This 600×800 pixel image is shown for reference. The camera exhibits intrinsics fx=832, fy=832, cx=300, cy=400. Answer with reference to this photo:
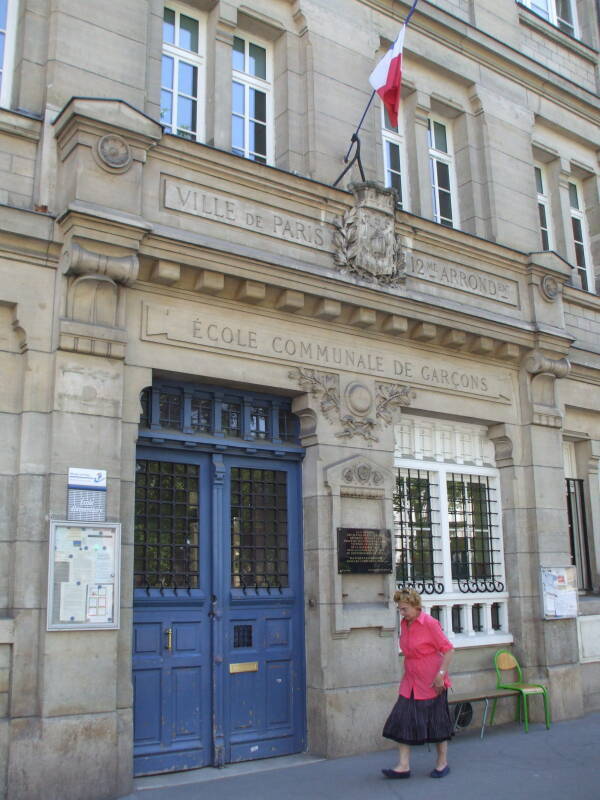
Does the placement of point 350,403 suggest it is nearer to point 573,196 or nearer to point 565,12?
point 573,196

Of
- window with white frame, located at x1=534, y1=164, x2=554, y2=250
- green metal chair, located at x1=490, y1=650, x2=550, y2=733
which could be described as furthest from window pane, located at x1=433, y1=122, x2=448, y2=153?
green metal chair, located at x1=490, y1=650, x2=550, y2=733

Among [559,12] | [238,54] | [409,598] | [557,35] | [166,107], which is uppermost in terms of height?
[559,12]

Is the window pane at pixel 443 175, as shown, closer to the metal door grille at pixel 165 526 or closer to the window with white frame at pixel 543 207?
the window with white frame at pixel 543 207

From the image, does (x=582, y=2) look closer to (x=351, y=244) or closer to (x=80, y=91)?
(x=351, y=244)

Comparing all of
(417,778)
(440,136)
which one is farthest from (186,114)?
(417,778)

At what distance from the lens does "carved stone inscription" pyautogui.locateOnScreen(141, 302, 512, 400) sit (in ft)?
26.7

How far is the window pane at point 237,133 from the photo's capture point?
31.5ft

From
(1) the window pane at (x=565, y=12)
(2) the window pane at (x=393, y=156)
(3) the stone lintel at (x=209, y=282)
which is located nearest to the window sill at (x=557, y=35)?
(1) the window pane at (x=565, y=12)

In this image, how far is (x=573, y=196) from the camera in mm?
14117

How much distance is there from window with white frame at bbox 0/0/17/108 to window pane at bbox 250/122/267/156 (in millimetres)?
2845

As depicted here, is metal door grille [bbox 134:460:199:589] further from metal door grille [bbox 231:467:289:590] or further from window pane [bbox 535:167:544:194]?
window pane [bbox 535:167:544:194]

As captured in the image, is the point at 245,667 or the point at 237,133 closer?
the point at 245,667

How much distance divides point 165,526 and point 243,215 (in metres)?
3.28

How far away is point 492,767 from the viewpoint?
7.94 metres
